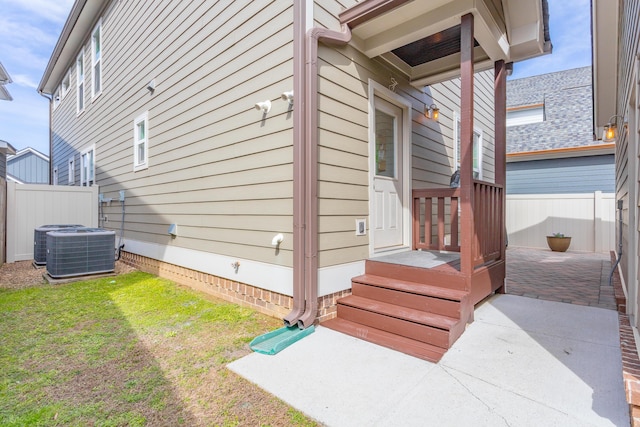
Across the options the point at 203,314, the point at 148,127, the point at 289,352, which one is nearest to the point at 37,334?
the point at 203,314

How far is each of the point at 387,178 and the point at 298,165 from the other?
1.58 meters

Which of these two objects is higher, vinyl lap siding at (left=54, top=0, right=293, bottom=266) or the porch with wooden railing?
vinyl lap siding at (left=54, top=0, right=293, bottom=266)

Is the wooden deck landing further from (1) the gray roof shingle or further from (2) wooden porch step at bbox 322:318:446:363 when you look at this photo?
(1) the gray roof shingle

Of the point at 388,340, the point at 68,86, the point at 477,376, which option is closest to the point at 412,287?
the point at 388,340

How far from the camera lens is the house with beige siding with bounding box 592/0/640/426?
7.18ft

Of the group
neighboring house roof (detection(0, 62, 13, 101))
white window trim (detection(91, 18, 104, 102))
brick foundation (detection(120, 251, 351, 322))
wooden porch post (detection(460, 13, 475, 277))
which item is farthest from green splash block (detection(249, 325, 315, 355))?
neighboring house roof (detection(0, 62, 13, 101))

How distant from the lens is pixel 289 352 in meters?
2.61

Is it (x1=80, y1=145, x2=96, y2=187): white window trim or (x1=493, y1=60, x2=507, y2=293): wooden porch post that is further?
(x1=80, y1=145, x2=96, y2=187): white window trim

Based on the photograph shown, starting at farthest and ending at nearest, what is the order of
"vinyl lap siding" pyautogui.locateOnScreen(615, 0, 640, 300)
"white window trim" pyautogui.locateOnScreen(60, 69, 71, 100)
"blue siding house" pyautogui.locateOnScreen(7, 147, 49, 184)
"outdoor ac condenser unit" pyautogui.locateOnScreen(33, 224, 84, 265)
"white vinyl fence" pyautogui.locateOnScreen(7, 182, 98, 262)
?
"blue siding house" pyautogui.locateOnScreen(7, 147, 49, 184)
"white window trim" pyautogui.locateOnScreen(60, 69, 71, 100)
"white vinyl fence" pyautogui.locateOnScreen(7, 182, 98, 262)
"outdoor ac condenser unit" pyautogui.locateOnScreen(33, 224, 84, 265)
"vinyl lap siding" pyautogui.locateOnScreen(615, 0, 640, 300)

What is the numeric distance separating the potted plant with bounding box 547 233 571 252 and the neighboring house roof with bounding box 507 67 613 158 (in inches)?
142

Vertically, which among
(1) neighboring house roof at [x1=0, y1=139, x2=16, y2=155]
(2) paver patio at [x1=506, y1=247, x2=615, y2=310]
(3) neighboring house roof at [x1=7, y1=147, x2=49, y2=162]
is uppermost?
(3) neighboring house roof at [x1=7, y1=147, x2=49, y2=162]

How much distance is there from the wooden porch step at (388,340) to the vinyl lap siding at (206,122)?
0.78 meters

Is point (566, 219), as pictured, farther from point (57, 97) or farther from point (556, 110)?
point (57, 97)

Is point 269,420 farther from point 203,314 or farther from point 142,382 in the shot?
point 203,314
